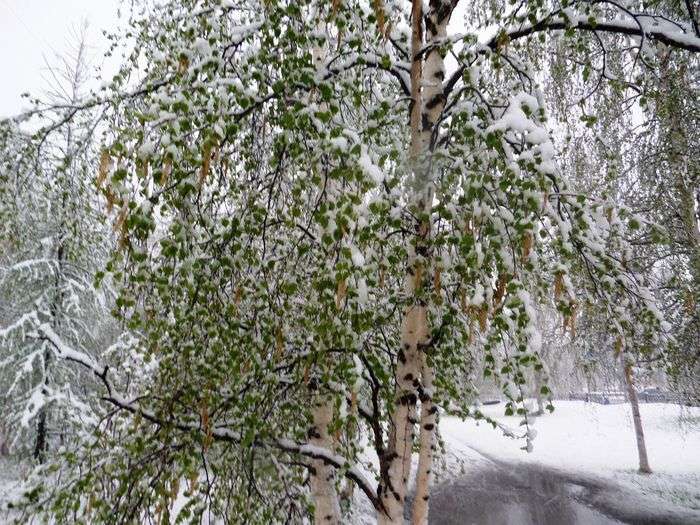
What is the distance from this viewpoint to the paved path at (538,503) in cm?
1058

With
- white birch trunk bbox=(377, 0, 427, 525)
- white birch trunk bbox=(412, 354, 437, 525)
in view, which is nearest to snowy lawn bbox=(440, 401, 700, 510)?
white birch trunk bbox=(412, 354, 437, 525)

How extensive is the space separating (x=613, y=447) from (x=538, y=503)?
7.92 m

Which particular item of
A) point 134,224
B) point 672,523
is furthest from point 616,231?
point 672,523

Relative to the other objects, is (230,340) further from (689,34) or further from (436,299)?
(689,34)

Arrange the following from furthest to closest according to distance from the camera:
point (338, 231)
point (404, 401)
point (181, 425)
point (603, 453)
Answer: point (603, 453) → point (404, 401) → point (181, 425) → point (338, 231)

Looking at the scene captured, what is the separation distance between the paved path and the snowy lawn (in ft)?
2.94

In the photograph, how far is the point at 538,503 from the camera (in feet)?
38.8

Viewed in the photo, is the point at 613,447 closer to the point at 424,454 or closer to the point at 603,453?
the point at 603,453

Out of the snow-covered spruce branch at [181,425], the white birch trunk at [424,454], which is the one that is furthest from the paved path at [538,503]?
the snow-covered spruce branch at [181,425]

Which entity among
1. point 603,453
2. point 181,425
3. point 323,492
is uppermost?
point 181,425

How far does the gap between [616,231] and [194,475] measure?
2864 millimetres

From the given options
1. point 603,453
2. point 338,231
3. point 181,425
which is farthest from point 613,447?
point 338,231

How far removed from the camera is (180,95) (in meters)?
2.02

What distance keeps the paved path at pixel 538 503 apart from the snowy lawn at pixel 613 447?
0.90 m
